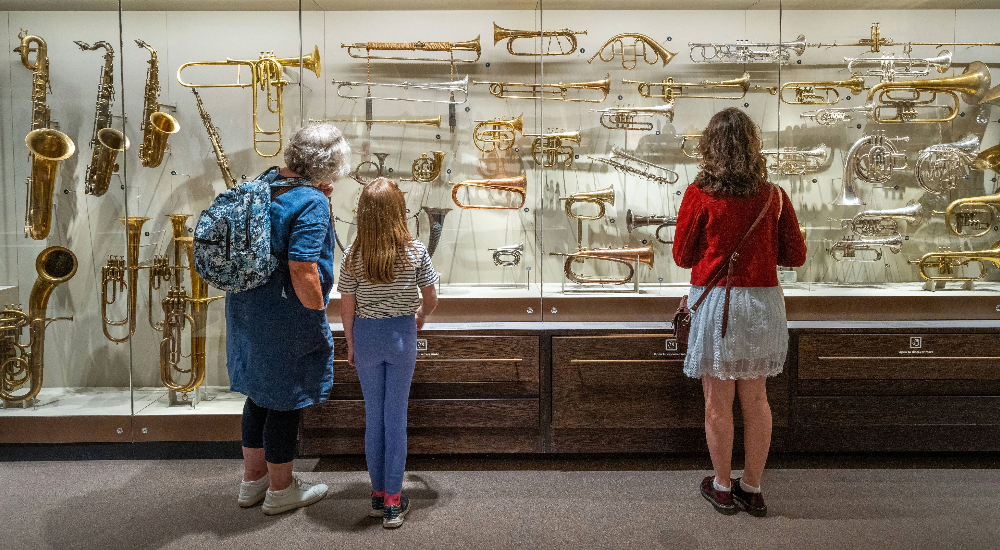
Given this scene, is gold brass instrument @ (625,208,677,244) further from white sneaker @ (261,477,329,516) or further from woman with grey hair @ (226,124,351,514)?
white sneaker @ (261,477,329,516)

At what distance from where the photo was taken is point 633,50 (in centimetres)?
431

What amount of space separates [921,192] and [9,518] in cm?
568

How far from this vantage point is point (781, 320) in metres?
2.97

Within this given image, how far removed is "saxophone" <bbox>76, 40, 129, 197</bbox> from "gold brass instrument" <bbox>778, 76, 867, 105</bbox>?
4314 millimetres

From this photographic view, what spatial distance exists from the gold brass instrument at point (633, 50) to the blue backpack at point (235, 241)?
257 cm

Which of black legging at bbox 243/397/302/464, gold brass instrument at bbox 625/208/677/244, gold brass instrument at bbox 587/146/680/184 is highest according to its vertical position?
gold brass instrument at bbox 587/146/680/184

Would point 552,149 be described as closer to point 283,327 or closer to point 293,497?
point 283,327

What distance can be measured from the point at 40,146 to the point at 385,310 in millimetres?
2785

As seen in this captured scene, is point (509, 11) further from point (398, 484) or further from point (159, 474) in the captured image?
point (159, 474)

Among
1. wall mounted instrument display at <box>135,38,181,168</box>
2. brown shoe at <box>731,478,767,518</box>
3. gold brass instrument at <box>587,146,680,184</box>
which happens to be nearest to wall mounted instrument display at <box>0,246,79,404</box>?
wall mounted instrument display at <box>135,38,181,168</box>

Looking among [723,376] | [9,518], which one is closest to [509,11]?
[723,376]

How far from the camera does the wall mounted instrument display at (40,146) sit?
3.97 m

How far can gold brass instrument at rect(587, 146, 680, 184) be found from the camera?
432 cm

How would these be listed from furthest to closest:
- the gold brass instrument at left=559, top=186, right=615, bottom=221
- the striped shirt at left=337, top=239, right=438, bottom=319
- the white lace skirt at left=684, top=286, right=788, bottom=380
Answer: the gold brass instrument at left=559, top=186, right=615, bottom=221 → the white lace skirt at left=684, top=286, right=788, bottom=380 → the striped shirt at left=337, top=239, right=438, bottom=319
